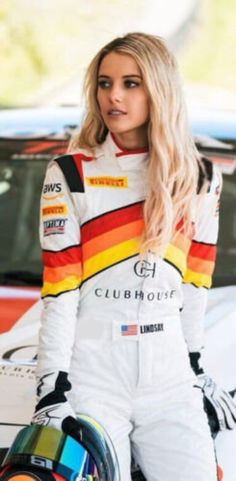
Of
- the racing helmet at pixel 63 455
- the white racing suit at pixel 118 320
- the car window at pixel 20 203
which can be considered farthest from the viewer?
the car window at pixel 20 203

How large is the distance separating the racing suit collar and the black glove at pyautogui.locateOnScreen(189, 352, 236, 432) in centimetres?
50

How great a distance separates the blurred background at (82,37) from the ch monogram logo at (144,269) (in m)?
9.49

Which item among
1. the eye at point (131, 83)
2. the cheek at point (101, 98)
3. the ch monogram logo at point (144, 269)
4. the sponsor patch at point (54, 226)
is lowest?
the ch monogram logo at point (144, 269)

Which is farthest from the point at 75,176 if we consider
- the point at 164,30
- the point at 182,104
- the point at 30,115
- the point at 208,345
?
the point at 164,30

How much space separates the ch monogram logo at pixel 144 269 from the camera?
220 centimetres

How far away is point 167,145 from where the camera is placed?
2.23 m

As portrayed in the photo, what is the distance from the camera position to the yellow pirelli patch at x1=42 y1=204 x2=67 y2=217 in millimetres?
2207

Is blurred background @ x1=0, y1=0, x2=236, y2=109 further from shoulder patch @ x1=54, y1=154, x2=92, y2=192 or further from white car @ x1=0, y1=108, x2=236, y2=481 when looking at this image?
shoulder patch @ x1=54, y1=154, x2=92, y2=192

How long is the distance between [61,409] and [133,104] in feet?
2.27

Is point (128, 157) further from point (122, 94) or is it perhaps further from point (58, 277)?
point (58, 277)

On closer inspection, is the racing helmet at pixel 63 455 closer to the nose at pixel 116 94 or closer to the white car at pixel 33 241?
the white car at pixel 33 241

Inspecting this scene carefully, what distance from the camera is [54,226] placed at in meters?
2.21

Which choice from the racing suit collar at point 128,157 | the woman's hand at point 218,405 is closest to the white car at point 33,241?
the woman's hand at point 218,405

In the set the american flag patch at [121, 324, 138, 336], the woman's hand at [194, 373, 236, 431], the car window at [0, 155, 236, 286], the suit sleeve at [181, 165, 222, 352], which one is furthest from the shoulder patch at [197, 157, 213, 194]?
the car window at [0, 155, 236, 286]
